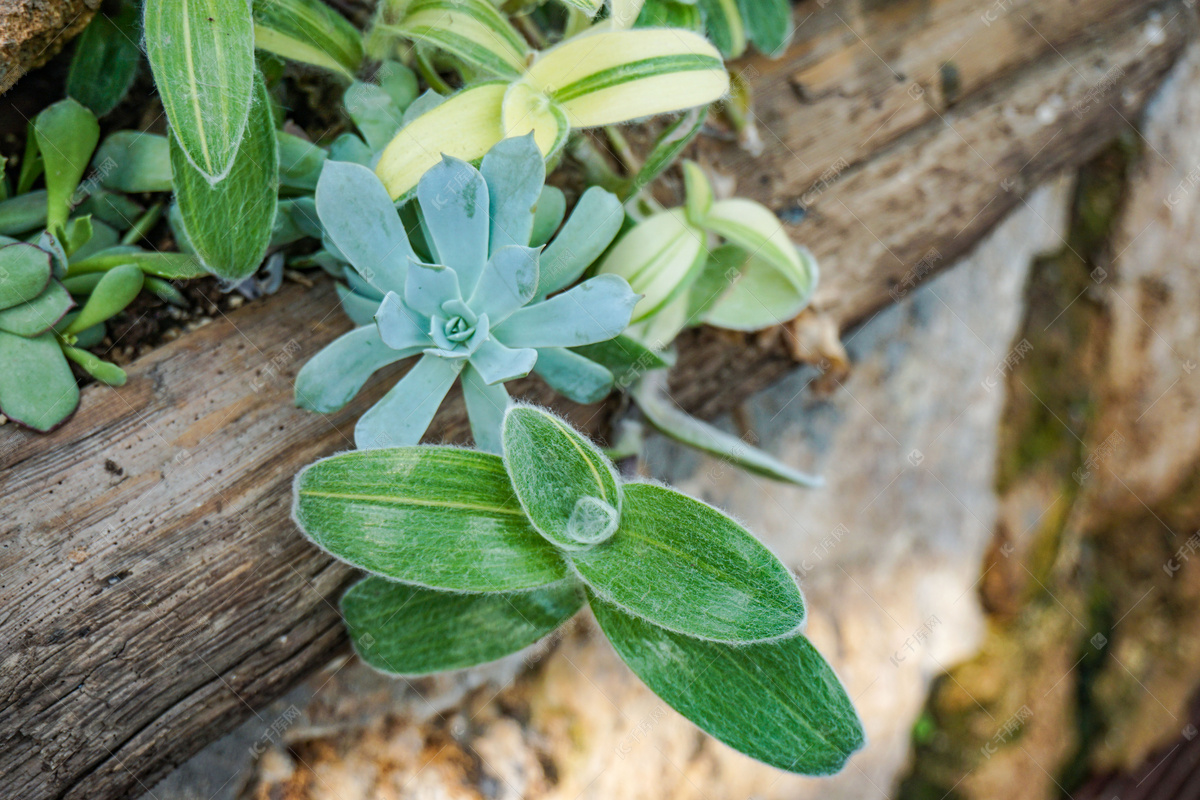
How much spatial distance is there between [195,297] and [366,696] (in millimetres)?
619

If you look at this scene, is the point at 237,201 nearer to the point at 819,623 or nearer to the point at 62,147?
the point at 62,147

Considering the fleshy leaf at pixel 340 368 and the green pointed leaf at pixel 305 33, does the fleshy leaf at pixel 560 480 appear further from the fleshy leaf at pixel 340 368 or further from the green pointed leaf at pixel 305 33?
the green pointed leaf at pixel 305 33

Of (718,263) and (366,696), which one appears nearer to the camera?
(718,263)

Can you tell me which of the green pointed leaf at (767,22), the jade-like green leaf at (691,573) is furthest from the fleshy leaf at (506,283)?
the green pointed leaf at (767,22)

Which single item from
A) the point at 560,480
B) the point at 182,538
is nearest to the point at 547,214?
the point at 560,480

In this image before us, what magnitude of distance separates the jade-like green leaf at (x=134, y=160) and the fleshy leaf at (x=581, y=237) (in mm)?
445

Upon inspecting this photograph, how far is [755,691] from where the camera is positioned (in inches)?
29.4

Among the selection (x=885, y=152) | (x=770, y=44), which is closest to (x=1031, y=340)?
(x=885, y=152)

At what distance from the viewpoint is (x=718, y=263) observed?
37.4 inches

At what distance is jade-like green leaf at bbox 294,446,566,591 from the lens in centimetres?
68

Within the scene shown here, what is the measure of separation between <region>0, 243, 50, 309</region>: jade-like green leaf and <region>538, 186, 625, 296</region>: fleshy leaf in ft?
1.61

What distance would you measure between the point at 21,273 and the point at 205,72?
10.7 inches

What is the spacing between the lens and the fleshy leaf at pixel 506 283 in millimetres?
667

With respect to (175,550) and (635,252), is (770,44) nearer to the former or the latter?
(635,252)
